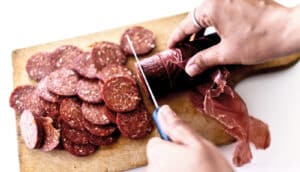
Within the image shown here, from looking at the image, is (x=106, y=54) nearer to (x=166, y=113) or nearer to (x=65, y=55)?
(x=65, y=55)

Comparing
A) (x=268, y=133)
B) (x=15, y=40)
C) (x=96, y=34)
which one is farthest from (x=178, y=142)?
(x=15, y=40)

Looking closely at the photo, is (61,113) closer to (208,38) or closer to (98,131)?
(98,131)

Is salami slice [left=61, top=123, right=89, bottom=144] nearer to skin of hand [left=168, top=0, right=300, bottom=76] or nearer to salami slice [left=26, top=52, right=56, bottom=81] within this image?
salami slice [left=26, top=52, right=56, bottom=81]

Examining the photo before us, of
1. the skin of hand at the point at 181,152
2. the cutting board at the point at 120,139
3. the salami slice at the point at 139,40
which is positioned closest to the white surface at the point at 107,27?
the cutting board at the point at 120,139

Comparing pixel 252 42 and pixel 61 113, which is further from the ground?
pixel 252 42

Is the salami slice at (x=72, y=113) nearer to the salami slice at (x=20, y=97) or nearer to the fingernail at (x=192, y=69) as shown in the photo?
the salami slice at (x=20, y=97)
